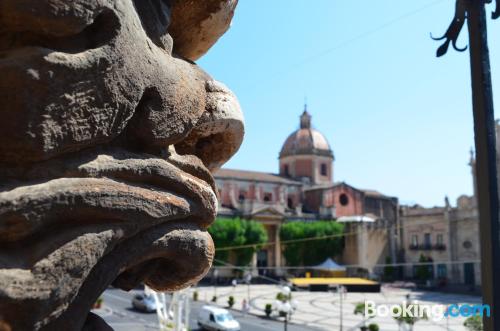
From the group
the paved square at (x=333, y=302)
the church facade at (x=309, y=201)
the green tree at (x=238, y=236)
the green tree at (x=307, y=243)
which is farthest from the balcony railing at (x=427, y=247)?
the green tree at (x=238, y=236)

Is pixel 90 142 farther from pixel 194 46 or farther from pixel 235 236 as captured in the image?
pixel 235 236

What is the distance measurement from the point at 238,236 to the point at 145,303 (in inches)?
532

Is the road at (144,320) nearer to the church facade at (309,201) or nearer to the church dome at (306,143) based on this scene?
the church facade at (309,201)

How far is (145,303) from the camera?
786 inches

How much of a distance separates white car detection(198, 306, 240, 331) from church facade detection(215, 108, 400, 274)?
61.3 ft

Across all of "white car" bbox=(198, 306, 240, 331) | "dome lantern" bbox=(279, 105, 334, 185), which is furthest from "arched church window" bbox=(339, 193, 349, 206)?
"white car" bbox=(198, 306, 240, 331)

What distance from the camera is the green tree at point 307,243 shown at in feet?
122

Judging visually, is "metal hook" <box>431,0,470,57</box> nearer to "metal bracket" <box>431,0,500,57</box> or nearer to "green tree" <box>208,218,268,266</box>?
"metal bracket" <box>431,0,500,57</box>

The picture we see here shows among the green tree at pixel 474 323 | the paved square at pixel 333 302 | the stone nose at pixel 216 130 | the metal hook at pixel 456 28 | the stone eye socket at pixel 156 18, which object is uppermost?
Result: the metal hook at pixel 456 28

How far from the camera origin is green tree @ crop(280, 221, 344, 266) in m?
37.1

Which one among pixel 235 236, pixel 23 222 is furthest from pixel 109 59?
pixel 235 236

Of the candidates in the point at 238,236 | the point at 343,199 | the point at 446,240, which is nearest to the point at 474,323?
the point at 238,236

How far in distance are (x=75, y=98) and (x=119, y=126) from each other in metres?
0.17

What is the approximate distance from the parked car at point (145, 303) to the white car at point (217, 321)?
3.46 m
